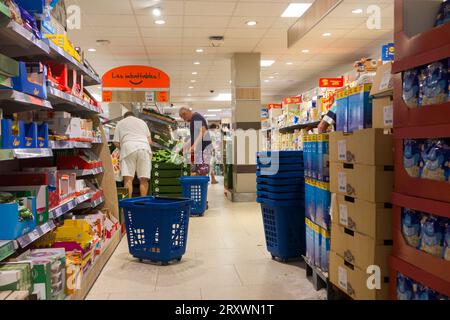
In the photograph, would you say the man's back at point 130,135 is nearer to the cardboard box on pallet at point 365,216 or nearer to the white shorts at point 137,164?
the white shorts at point 137,164

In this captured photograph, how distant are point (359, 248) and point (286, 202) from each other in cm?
148

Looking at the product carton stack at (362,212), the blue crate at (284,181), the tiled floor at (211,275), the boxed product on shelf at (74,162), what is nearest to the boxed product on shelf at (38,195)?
the tiled floor at (211,275)

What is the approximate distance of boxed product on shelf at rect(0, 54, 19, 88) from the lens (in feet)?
7.11

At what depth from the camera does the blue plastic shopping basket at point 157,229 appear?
154 inches

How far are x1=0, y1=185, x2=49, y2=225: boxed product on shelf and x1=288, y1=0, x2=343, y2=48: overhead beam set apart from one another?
12.5 ft

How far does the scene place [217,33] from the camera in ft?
24.7

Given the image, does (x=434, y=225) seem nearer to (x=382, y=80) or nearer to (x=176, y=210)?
(x=382, y=80)

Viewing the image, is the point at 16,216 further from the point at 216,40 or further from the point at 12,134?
the point at 216,40

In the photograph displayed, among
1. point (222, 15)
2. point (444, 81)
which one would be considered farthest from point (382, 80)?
point (222, 15)

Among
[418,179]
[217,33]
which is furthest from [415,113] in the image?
[217,33]

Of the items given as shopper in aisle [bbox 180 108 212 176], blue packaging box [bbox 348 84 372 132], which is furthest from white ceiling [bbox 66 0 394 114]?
blue packaging box [bbox 348 84 372 132]

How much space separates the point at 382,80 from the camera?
2584mm

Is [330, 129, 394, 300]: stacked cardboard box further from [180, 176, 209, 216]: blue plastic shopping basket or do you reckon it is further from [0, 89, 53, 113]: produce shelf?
[180, 176, 209, 216]: blue plastic shopping basket

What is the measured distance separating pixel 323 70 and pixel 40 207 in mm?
9928
